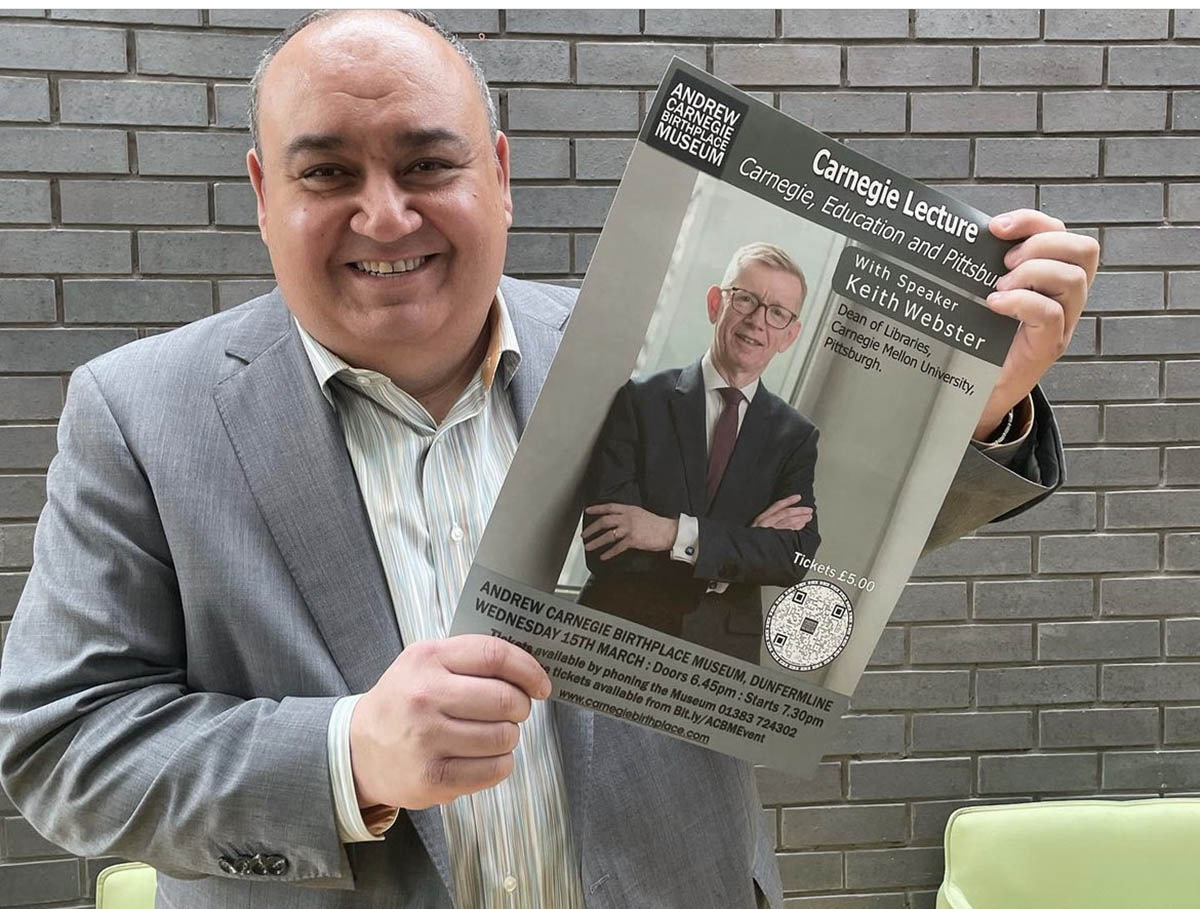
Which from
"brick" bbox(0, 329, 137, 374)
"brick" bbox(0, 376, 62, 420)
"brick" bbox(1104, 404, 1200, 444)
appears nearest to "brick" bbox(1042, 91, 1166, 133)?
"brick" bbox(1104, 404, 1200, 444)

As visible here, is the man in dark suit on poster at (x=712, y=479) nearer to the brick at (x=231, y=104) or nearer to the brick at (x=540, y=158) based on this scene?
the brick at (x=540, y=158)

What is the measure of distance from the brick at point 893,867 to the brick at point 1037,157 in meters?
1.65

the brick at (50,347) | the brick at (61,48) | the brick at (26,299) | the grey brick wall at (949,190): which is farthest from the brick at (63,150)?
the brick at (50,347)

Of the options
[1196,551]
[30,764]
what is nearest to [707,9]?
[1196,551]

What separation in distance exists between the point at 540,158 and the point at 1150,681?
6.44ft

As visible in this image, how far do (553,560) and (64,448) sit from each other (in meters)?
0.63

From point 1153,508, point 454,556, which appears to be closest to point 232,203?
point 454,556

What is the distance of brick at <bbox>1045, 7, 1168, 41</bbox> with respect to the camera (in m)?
2.24

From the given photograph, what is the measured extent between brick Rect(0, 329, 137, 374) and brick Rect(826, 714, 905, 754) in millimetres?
1874

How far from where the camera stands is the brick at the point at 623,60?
7.03ft

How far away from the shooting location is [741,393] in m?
0.86

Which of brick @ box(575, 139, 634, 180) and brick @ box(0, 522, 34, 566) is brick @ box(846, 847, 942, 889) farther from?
brick @ box(0, 522, 34, 566)

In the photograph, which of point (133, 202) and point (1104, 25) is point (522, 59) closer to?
point (133, 202)

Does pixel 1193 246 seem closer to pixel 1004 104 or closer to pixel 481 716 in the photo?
pixel 1004 104
